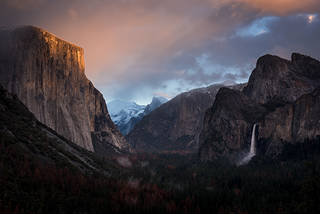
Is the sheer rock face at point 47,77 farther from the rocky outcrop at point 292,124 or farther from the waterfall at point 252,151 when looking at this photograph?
the rocky outcrop at point 292,124

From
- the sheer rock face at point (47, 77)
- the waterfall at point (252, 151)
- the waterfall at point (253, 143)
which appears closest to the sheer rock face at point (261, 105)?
the waterfall at point (253, 143)

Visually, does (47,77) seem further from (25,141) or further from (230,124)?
(230,124)

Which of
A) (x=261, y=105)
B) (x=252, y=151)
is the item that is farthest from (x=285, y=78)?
(x=252, y=151)

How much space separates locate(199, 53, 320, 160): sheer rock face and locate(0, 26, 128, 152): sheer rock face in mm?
76855

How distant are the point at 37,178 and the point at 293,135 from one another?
108m

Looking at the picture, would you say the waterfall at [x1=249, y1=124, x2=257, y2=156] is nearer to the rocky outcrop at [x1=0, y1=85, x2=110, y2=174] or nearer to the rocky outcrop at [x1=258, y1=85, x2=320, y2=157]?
the rocky outcrop at [x1=258, y1=85, x2=320, y2=157]

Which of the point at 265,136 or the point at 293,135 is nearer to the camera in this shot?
the point at 293,135

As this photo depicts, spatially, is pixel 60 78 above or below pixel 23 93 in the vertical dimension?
above

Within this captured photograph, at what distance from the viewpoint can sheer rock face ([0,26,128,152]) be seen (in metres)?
103

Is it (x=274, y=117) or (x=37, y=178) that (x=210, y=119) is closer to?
(x=274, y=117)

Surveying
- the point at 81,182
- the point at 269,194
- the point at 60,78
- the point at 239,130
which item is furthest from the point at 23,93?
the point at 239,130

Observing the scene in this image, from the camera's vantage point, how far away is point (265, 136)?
135875mm

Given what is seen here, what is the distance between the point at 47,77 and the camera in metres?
113

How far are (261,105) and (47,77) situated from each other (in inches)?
4670
